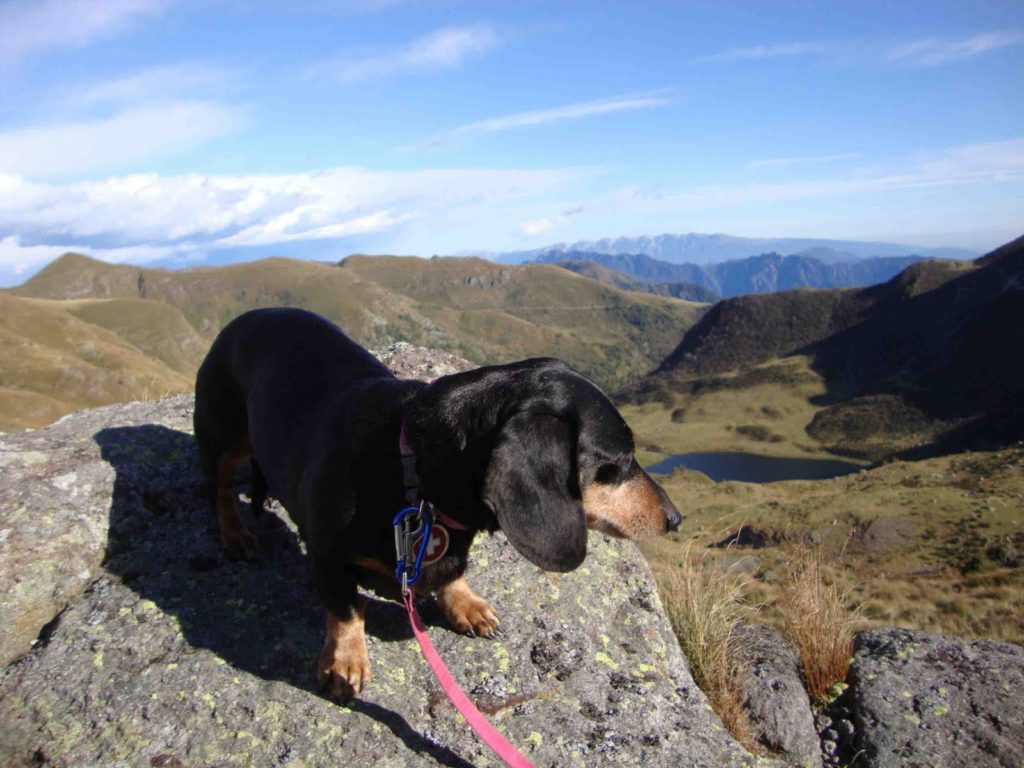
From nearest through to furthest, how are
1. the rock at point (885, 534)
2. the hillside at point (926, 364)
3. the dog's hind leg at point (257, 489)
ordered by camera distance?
the dog's hind leg at point (257, 489) → the rock at point (885, 534) → the hillside at point (926, 364)

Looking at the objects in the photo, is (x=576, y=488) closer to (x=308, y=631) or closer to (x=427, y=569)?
(x=427, y=569)

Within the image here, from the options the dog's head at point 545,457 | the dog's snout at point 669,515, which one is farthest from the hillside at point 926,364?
the dog's head at point 545,457

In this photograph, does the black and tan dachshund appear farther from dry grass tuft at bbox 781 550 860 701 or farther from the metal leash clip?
dry grass tuft at bbox 781 550 860 701

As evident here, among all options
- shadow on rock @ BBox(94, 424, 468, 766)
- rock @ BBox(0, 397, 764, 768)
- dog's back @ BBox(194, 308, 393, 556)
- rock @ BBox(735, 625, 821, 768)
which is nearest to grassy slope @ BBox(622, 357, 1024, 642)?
rock @ BBox(735, 625, 821, 768)

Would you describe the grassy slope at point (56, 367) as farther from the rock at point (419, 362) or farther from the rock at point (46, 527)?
the rock at point (46, 527)

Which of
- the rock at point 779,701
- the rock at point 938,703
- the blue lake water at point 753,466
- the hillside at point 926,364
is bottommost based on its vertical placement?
the blue lake water at point 753,466

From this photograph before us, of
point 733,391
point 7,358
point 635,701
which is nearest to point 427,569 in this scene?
point 635,701

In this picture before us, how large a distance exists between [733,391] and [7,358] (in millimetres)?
164256

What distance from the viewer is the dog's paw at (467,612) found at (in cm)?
412

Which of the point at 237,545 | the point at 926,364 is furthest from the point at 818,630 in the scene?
the point at 926,364

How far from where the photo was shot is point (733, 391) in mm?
178500

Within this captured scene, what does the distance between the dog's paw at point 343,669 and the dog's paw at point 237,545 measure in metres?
1.24

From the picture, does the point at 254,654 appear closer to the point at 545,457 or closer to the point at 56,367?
the point at 545,457

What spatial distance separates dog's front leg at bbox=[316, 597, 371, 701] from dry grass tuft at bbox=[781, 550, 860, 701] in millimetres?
3410
